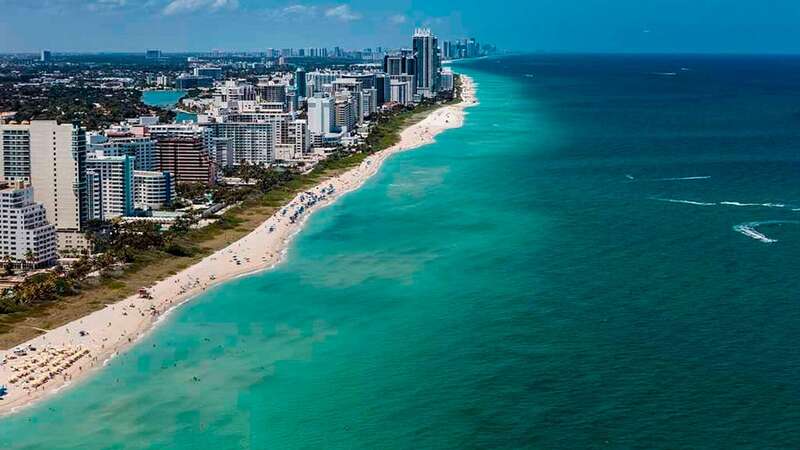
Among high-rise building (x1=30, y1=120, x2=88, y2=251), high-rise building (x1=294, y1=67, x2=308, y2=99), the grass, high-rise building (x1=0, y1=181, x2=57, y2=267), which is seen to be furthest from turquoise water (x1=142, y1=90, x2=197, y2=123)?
high-rise building (x1=0, y1=181, x2=57, y2=267)

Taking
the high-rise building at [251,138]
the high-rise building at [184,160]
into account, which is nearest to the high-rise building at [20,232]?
the high-rise building at [184,160]

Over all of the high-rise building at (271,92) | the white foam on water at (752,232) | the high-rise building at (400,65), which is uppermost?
the high-rise building at (400,65)

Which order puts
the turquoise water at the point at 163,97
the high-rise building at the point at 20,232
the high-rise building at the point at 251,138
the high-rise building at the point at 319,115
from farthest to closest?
the turquoise water at the point at 163,97 < the high-rise building at the point at 319,115 < the high-rise building at the point at 251,138 < the high-rise building at the point at 20,232

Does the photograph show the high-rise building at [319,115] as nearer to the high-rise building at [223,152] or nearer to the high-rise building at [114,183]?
the high-rise building at [223,152]

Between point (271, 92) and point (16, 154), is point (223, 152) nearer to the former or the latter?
point (16, 154)

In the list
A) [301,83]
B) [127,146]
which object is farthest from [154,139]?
[301,83]

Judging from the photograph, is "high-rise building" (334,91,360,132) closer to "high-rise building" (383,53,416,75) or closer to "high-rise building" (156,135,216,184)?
"high-rise building" (156,135,216,184)
